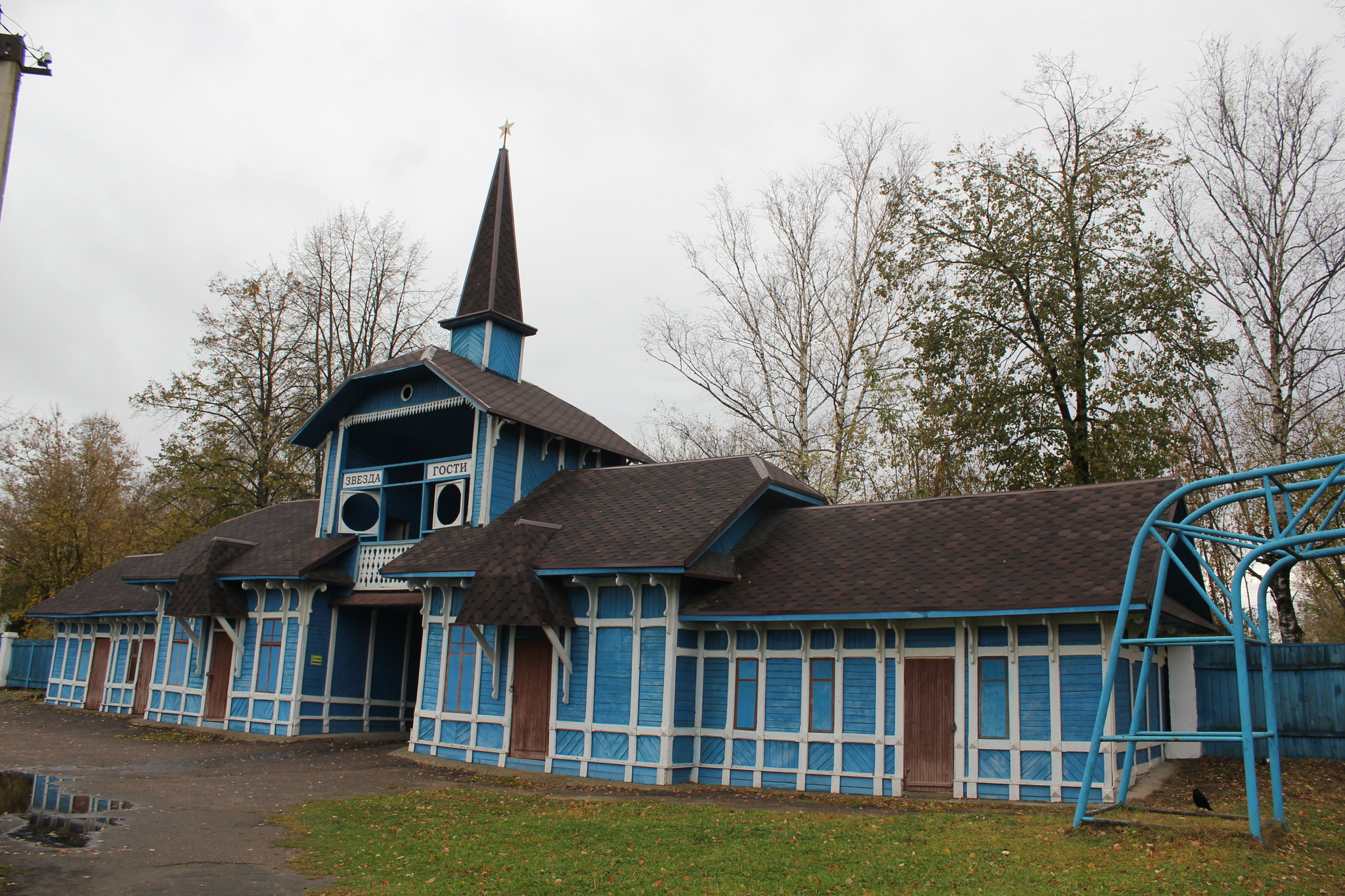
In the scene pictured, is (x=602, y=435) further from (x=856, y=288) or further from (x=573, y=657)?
(x=856, y=288)

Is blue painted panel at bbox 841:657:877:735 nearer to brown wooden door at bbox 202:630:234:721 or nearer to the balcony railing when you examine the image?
the balcony railing

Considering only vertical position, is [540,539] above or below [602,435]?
below

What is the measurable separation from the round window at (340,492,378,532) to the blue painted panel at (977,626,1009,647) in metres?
15.5

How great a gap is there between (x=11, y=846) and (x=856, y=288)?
23905 mm

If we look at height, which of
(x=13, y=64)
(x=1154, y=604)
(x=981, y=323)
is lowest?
(x=1154, y=604)

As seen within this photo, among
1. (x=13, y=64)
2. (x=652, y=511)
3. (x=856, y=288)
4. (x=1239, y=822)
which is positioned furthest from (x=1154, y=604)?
(x=856, y=288)

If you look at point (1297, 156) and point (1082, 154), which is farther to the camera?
point (1082, 154)

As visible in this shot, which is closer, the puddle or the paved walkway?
the paved walkway

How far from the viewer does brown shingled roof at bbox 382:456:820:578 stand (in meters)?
15.7

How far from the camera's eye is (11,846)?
9102 mm

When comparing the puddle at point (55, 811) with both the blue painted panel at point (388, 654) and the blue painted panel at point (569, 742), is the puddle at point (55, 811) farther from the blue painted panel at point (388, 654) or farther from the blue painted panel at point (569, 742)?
the blue painted panel at point (388, 654)

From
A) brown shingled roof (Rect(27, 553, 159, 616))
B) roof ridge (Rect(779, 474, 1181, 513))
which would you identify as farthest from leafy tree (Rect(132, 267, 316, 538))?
roof ridge (Rect(779, 474, 1181, 513))

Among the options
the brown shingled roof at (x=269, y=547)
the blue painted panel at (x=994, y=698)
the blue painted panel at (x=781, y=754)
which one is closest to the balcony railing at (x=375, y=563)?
the brown shingled roof at (x=269, y=547)

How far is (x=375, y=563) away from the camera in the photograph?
68.9 feet
